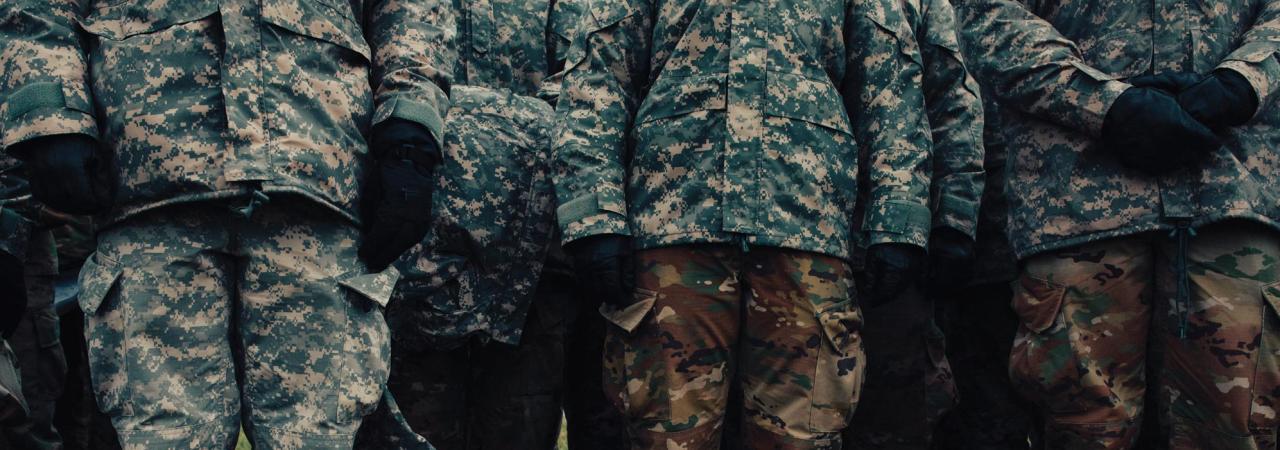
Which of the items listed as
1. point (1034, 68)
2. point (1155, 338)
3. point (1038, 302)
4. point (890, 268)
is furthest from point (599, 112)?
point (1155, 338)

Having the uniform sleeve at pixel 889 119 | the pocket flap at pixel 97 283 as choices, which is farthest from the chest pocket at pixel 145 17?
the uniform sleeve at pixel 889 119

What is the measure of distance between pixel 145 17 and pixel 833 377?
2076 millimetres

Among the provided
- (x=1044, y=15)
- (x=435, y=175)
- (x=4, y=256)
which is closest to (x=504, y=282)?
(x=435, y=175)

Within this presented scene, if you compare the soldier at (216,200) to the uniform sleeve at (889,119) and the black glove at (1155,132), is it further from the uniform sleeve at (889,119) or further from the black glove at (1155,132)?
the black glove at (1155,132)

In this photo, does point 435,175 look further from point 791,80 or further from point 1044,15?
point 1044,15

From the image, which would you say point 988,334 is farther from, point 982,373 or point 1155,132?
point 1155,132

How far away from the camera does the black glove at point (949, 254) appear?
3576 millimetres

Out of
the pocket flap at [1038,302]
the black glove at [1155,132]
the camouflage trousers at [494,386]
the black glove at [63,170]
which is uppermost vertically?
the black glove at [1155,132]

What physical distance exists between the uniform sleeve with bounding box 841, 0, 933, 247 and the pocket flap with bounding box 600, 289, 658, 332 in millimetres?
677

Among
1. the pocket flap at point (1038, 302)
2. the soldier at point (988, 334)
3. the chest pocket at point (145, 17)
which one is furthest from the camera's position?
the soldier at point (988, 334)

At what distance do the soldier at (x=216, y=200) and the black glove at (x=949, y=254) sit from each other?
1.60 m

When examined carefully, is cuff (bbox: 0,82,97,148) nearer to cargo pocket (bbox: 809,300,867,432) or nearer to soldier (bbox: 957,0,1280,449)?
cargo pocket (bbox: 809,300,867,432)

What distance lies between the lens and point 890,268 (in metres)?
3.35

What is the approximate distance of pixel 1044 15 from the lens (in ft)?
12.4
